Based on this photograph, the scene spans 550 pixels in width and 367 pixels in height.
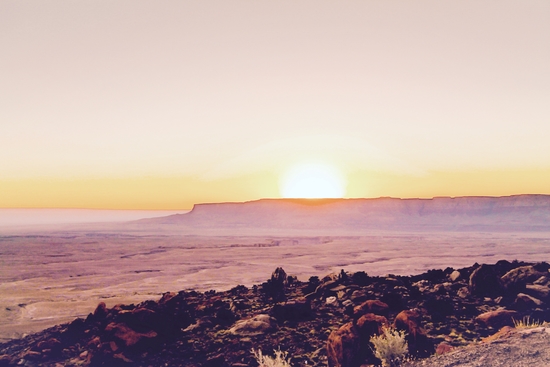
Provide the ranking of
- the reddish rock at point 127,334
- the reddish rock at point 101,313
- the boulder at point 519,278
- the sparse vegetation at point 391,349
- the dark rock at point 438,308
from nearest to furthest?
1. the sparse vegetation at point 391,349
2. the reddish rock at point 127,334
3. the dark rock at point 438,308
4. the boulder at point 519,278
5. the reddish rock at point 101,313

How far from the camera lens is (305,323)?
11008 mm

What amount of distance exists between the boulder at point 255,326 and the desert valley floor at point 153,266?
32.1ft

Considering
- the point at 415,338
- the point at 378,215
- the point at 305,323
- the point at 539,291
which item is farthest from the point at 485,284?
the point at 378,215

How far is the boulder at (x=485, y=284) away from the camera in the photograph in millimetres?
12586

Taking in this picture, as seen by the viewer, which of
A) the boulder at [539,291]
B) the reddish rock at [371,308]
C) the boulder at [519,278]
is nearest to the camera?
the reddish rock at [371,308]

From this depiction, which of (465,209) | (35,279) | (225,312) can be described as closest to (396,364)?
(225,312)

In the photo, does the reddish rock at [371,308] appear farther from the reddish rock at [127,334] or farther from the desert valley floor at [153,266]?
the desert valley floor at [153,266]

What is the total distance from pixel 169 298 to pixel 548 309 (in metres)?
9.81

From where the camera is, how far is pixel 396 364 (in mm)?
8367

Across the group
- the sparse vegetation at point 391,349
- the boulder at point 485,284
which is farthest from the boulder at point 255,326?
the boulder at point 485,284

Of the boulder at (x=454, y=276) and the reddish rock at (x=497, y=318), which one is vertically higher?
the boulder at (x=454, y=276)

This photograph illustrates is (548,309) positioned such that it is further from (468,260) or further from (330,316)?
(468,260)

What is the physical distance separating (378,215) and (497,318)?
11453cm

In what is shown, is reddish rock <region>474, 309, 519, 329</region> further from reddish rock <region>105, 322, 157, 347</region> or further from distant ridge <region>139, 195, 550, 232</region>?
distant ridge <region>139, 195, 550, 232</region>
